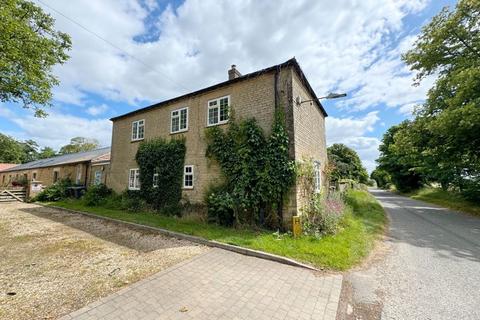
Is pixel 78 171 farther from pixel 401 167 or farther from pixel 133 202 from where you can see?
pixel 401 167

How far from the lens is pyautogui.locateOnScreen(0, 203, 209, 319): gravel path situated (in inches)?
146

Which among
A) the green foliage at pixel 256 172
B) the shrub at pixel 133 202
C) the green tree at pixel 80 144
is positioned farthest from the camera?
the green tree at pixel 80 144

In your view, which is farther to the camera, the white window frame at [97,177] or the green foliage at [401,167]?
the green foliage at [401,167]

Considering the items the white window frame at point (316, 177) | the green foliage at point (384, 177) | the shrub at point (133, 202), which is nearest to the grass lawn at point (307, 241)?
the white window frame at point (316, 177)

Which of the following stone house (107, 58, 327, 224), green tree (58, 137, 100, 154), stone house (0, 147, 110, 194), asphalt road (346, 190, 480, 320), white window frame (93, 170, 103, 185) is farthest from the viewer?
green tree (58, 137, 100, 154)

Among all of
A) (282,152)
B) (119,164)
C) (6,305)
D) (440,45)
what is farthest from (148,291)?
(440,45)

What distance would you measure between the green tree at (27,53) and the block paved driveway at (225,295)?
12.9 m

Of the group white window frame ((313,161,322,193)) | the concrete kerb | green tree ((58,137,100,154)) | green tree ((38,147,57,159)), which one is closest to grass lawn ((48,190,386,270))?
the concrete kerb

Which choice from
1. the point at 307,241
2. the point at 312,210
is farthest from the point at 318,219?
the point at 307,241

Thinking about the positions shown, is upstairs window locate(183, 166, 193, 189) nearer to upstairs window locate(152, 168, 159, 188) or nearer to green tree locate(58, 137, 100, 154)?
upstairs window locate(152, 168, 159, 188)

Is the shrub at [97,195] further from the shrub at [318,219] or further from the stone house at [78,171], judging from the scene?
the shrub at [318,219]

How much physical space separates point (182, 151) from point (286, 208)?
6.62 meters

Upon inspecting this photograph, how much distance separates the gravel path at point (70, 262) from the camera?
12.2 feet

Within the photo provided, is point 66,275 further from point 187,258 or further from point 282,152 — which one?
point 282,152
